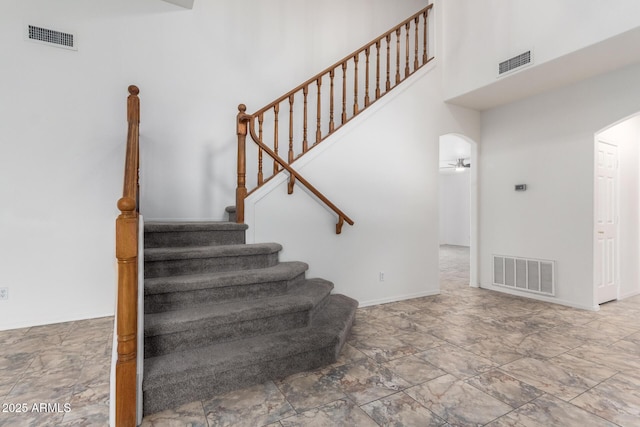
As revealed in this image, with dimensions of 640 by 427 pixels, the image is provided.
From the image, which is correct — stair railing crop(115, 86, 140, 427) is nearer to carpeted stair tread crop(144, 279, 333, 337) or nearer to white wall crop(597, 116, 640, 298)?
carpeted stair tread crop(144, 279, 333, 337)

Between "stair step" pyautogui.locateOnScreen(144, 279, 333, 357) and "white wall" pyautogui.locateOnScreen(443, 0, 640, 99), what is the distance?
3.40 m

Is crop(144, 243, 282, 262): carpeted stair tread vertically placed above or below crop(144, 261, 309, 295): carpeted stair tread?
above

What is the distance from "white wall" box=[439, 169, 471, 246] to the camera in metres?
10.4

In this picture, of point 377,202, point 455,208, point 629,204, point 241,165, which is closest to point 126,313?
point 241,165

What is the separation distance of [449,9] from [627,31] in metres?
2.17

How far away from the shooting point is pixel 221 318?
2.19 metres

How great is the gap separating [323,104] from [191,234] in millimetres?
2861

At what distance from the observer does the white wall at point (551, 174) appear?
3654 mm

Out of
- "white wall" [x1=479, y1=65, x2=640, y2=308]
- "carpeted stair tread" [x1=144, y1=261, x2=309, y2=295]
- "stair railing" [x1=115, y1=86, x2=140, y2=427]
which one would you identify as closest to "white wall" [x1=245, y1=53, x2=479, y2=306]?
"carpeted stair tread" [x1=144, y1=261, x2=309, y2=295]

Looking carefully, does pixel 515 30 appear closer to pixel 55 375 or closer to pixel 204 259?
pixel 204 259

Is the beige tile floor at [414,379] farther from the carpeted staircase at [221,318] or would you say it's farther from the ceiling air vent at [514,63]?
the ceiling air vent at [514,63]

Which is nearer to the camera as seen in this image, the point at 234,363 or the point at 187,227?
the point at 234,363

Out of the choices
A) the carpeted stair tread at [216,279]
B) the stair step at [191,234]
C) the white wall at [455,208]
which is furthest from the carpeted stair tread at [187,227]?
the white wall at [455,208]

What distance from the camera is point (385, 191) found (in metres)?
4.02
